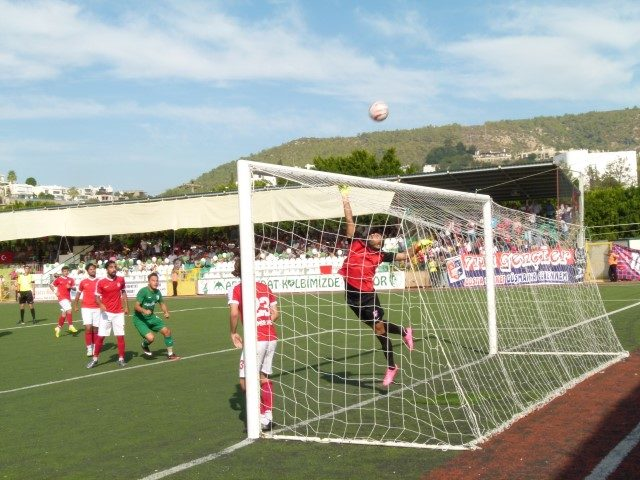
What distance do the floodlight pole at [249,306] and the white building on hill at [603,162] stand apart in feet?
231

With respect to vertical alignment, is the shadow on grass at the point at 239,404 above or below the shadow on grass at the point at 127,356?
below

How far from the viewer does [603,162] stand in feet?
293

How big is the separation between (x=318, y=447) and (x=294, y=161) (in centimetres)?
13622

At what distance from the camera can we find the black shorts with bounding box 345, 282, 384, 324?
389 inches

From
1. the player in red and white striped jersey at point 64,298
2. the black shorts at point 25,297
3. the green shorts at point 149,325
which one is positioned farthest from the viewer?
the black shorts at point 25,297

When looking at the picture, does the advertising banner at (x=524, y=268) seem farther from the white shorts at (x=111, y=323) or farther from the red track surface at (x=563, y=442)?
the white shorts at (x=111, y=323)

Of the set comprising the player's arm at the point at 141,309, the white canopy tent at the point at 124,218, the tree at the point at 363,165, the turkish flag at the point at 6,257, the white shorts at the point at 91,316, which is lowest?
the white shorts at the point at 91,316

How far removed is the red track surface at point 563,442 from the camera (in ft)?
20.1

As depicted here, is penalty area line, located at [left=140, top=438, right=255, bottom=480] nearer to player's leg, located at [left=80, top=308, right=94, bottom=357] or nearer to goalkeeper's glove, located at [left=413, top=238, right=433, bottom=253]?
goalkeeper's glove, located at [left=413, top=238, right=433, bottom=253]

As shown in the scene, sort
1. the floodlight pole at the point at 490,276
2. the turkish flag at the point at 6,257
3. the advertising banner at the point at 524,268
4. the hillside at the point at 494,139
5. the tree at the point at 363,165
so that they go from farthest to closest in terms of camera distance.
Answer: the hillside at the point at 494,139, the tree at the point at 363,165, the turkish flag at the point at 6,257, the advertising banner at the point at 524,268, the floodlight pole at the point at 490,276

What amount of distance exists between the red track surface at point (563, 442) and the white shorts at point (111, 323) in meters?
8.03

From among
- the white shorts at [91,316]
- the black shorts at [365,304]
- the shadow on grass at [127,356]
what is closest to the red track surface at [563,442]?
the black shorts at [365,304]

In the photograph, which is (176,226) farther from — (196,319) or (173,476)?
(173,476)

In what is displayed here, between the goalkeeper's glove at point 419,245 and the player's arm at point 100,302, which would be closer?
the goalkeeper's glove at point 419,245
